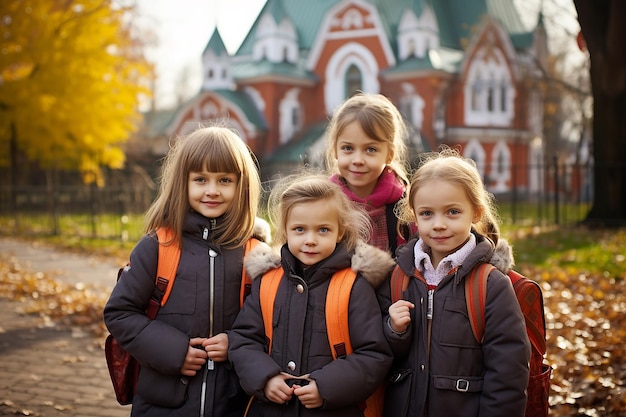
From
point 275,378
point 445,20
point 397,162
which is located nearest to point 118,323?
point 275,378

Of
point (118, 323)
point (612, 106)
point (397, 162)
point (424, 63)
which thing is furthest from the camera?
point (424, 63)

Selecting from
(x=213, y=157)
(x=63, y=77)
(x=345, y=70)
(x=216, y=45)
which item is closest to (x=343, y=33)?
(x=345, y=70)

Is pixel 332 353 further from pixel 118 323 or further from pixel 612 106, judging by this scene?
pixel 612 106

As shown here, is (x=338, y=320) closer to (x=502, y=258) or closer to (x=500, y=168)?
(x=502, y=258)

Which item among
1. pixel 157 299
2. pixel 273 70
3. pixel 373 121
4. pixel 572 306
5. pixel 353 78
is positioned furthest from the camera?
pixel 353 78

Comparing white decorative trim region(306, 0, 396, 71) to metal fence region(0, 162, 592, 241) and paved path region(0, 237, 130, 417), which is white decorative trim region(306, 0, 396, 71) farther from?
paved path region(0, 237, 130, 417)

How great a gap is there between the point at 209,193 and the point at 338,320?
3.01 feet

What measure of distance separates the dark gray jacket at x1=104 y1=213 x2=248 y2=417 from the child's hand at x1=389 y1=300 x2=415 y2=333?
2.63 ft

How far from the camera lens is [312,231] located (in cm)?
286

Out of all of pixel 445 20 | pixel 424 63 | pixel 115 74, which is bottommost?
pixel 115 74

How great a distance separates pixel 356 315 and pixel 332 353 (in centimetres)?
19

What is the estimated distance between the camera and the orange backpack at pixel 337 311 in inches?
109

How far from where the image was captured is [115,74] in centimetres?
1967

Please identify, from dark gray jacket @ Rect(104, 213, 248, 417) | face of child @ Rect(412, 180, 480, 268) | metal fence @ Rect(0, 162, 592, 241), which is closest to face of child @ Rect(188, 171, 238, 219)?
dark gray jacket @ Rect(104, 213, 248, 417)
